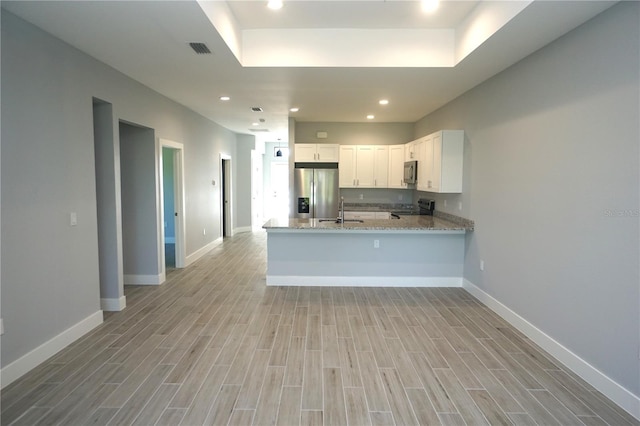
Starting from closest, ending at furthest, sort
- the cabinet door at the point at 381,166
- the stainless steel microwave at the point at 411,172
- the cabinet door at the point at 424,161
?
the cabinet door at the point at 424,161 < the stainless steel microwave at the point at 411,172 < the cabinet door at the point at 381,166

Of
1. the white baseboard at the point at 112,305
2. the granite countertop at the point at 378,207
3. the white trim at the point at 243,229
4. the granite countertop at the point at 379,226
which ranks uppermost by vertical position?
the granite countertop at the point at 378,207

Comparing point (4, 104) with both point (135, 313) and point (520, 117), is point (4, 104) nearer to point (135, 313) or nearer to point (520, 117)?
point (135, 313)

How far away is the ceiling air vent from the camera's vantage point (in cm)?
299

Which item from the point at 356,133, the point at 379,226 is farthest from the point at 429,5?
the point at 356,133

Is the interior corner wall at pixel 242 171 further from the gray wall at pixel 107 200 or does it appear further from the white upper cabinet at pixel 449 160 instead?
the white upper cabinet at pixel 449 160

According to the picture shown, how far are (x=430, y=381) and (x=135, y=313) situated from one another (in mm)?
3233

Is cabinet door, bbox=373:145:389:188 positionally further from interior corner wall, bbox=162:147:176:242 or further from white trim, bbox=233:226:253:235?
interior corner wall, bbox=162:147:176:242

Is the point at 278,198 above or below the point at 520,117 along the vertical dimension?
below

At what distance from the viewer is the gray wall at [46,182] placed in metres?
2.46

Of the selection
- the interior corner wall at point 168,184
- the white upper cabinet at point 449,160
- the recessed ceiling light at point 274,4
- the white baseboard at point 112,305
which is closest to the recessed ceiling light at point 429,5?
the recessed ceiling light at point 274,4

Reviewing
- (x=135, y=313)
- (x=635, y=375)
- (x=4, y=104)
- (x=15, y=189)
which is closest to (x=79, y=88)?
(x=4, y=104)

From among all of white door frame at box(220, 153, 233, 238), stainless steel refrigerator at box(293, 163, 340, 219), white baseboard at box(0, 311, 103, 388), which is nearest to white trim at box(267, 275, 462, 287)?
stainless steel refrigerator at box(293, 163, 340, 219)

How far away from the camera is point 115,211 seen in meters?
3.82

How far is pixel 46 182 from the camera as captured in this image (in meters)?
2.79
